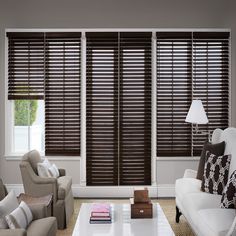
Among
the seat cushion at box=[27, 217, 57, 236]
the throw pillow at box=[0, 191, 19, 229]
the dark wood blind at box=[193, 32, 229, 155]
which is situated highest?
the dark wood blind at box=[193, 32, 229, 155]

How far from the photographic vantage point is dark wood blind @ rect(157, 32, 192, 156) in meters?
6.75

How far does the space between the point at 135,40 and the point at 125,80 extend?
65 cm

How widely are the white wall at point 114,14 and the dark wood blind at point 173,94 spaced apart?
0.37 metres

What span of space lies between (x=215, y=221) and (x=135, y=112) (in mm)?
3364

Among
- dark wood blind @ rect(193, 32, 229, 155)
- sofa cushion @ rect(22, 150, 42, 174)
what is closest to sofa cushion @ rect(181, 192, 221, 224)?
sofa cushion @ rect(22, 150, 42, 174)

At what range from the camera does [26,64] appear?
675cm

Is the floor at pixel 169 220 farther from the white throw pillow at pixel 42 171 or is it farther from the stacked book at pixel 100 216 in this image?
the stacked book at pixel 100 216

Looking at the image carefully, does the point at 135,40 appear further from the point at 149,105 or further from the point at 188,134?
the point at 188,134

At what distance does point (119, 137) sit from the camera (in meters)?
6.80

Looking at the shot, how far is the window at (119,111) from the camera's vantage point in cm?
675

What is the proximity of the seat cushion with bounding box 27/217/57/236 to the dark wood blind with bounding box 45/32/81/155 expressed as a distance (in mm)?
3017

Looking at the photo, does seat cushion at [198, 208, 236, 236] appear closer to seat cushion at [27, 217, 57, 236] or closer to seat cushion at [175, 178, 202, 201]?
seat cushion at [175, 178, 202, 201]

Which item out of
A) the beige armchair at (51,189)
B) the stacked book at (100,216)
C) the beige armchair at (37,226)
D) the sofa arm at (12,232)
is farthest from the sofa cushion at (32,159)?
the sofa arm at (12,232)

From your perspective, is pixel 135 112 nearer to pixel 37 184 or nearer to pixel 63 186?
pixel 63 186
